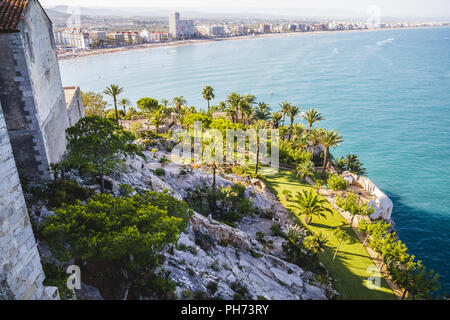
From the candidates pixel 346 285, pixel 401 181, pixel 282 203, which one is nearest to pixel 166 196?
pixel 346 285

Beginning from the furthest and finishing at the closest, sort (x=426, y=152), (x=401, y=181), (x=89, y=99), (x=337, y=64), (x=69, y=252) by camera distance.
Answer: (x=337, y=64) → (x=426, y=152) → (x=401, y=181) → (x=89, y=99) → (x=69, y=252)

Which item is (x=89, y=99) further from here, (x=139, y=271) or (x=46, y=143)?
(x=139, y=271)

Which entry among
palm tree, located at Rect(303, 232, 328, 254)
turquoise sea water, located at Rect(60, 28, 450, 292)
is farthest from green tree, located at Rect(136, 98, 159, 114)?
palm tree, located at Rect(303, 232, 328, 254)

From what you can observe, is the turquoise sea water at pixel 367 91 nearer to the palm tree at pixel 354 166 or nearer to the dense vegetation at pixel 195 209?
the palm tree at pixel 354 166

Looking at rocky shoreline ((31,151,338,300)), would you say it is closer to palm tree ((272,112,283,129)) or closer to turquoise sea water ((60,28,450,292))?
turquoise sea water ((60,28,450,292))

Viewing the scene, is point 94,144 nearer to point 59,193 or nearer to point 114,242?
point 59,193

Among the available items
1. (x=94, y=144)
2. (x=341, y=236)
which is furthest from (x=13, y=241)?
(x=341, y=236)

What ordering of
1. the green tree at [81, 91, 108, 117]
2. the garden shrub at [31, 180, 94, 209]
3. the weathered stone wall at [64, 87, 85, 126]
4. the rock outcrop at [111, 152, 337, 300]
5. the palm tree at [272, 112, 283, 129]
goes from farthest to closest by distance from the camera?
the palm tree at [272, 112, 283, 129] < the green tree at [81, 91, 108, 117] < the weathered stone wall at [64, 87, 85, 126] < the garden shrub at [31, 180, 94, 209] < the rock outcrop at [111, 152, 337, 300]
